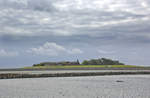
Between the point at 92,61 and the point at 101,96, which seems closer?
the point at 101,96

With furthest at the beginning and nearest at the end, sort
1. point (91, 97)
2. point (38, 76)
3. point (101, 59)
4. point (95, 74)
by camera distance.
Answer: point (101, 59) < point (95, 74) < point (38, 76) < point (91, 97)

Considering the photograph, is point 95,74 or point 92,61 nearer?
point 95,74

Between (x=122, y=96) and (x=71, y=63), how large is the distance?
75095 mm

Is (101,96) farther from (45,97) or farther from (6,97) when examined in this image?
(6,97)

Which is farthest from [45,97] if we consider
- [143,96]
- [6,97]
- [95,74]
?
[95,74]

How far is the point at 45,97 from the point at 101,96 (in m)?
3.77

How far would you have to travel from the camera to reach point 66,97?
50.8ft

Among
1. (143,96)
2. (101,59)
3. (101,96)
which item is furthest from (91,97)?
(101,59)

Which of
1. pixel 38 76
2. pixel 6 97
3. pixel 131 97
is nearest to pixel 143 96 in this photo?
pixel 131 97

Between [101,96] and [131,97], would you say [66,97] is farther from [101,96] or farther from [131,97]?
[131,97]

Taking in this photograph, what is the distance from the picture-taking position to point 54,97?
50.8 feet

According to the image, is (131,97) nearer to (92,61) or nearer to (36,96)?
(36,96)

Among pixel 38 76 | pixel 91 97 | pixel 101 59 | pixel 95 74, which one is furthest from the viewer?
pixel 101 59

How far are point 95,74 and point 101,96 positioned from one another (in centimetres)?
2192
